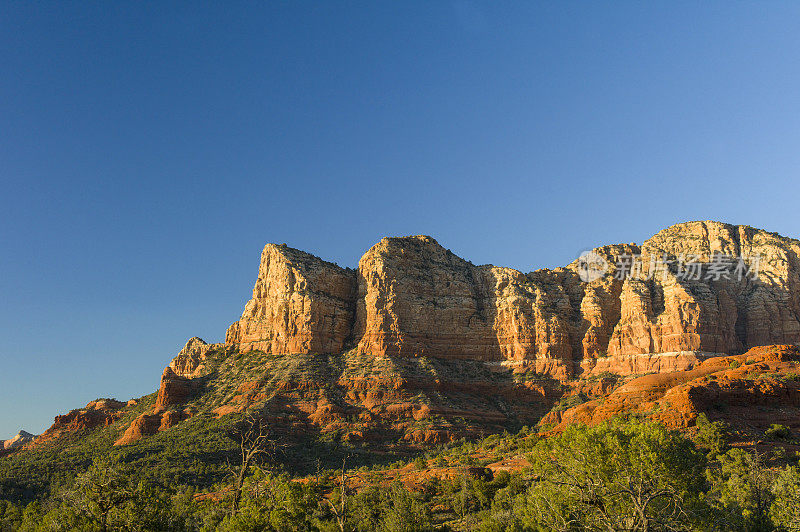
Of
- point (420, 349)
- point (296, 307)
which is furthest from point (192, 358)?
point (420, 349)

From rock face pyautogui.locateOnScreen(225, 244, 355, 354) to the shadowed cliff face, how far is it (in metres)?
0.22

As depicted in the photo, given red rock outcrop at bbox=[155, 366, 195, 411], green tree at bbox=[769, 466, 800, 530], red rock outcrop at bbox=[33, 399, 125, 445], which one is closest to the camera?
green tree at bbox=[769, 466, 800, 530]

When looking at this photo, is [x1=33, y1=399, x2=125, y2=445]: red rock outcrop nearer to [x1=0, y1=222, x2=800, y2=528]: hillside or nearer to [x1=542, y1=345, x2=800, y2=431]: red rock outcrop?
[x1=0, y1=222, x2=800, y2=528]: hillside

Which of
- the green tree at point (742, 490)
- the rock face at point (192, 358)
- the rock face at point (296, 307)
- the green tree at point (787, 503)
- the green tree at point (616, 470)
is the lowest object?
the green tree at point (742, 490)

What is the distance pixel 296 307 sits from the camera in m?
108

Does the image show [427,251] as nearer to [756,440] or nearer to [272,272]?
[272,272]

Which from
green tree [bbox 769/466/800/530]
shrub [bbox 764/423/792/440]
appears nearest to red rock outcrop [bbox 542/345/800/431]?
shrub [bbox 764/423/792/440]

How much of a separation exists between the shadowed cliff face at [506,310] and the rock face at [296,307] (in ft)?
0.72

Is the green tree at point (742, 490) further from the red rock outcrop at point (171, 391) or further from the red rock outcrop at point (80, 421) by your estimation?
the red rock outcrop at point (80, 421)

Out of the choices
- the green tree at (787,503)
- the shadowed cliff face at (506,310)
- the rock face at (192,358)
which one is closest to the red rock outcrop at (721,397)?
the green tree at (787,503)

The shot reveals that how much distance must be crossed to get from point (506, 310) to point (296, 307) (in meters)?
41.9

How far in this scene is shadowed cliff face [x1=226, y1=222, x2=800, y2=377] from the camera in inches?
4186

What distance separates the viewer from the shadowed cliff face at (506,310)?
106312 mm

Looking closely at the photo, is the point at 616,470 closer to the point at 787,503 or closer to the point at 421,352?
the point at 787,503
